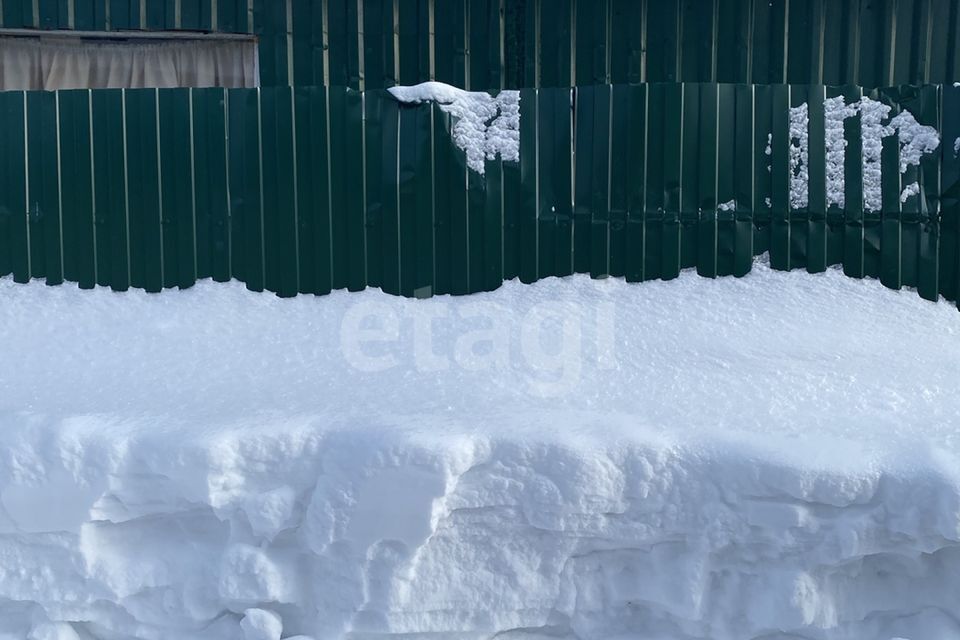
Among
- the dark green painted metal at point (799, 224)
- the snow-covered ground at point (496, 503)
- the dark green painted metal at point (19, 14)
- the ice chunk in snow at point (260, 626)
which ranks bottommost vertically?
the ice chunk in snow at point (260, 626)

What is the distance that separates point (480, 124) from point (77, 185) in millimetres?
2581

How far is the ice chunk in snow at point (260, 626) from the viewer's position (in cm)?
381

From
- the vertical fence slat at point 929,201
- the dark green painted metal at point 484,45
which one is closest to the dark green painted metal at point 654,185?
the vertical fence slat at point 929,201

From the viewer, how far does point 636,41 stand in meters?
7.12

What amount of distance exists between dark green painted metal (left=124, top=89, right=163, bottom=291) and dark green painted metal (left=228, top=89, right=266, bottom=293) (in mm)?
484

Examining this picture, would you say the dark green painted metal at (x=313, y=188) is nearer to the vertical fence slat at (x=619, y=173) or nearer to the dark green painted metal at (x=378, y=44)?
the vertical fence slat at (x=619, y=173)

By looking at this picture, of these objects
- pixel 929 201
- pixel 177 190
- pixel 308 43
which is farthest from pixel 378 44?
pixel 929 201

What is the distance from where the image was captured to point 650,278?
5.18 meters

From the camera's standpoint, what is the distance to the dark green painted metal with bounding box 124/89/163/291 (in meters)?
5.22

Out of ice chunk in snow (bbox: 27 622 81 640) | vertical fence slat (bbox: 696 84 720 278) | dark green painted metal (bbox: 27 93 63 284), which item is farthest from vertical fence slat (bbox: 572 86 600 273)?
ice chunk in snow (bbox: 27 622 81 640)

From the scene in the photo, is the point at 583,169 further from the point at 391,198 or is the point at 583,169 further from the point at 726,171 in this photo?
the point at 391,198

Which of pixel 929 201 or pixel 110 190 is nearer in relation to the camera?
pixel 929 201

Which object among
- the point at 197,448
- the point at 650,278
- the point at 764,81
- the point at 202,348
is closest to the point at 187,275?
the point at 202,348

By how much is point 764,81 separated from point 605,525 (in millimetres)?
4780
